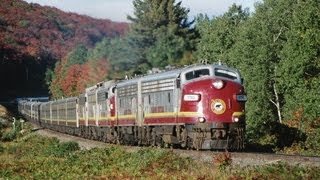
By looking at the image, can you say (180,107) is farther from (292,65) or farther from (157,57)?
(292,65)

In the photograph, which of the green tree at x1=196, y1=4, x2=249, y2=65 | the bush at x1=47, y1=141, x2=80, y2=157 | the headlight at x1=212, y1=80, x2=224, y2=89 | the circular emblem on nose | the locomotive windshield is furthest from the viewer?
the green tree at x1=196, y1=4, x2=249, y2=65

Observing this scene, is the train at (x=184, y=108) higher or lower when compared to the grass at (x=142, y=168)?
higher

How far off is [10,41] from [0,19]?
34.4ft

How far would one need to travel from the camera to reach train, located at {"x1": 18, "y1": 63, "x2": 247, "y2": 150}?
23.7m

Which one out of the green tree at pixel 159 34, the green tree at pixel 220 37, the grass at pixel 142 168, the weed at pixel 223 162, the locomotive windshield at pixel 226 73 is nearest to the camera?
the grass at pixel 142 168

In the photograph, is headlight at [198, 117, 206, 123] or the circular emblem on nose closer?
headlight at [198, 117, 206, 123]

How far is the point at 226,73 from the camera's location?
25.1m

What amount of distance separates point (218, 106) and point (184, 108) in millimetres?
1573

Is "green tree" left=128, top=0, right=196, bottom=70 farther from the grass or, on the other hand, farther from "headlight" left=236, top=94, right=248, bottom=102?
the grass

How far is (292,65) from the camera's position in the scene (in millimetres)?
46188

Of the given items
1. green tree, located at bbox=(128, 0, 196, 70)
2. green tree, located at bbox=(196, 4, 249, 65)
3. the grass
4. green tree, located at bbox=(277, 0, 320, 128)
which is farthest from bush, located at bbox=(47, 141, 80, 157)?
green tree, located at bbox=(196, 4, 249, 65)

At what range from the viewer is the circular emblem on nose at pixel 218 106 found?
23.8m

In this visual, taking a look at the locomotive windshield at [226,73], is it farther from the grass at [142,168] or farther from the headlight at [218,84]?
the grass at [142,168]

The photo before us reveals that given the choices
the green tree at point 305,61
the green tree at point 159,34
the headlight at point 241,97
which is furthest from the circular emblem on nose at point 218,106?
the green tree at point 305,61
